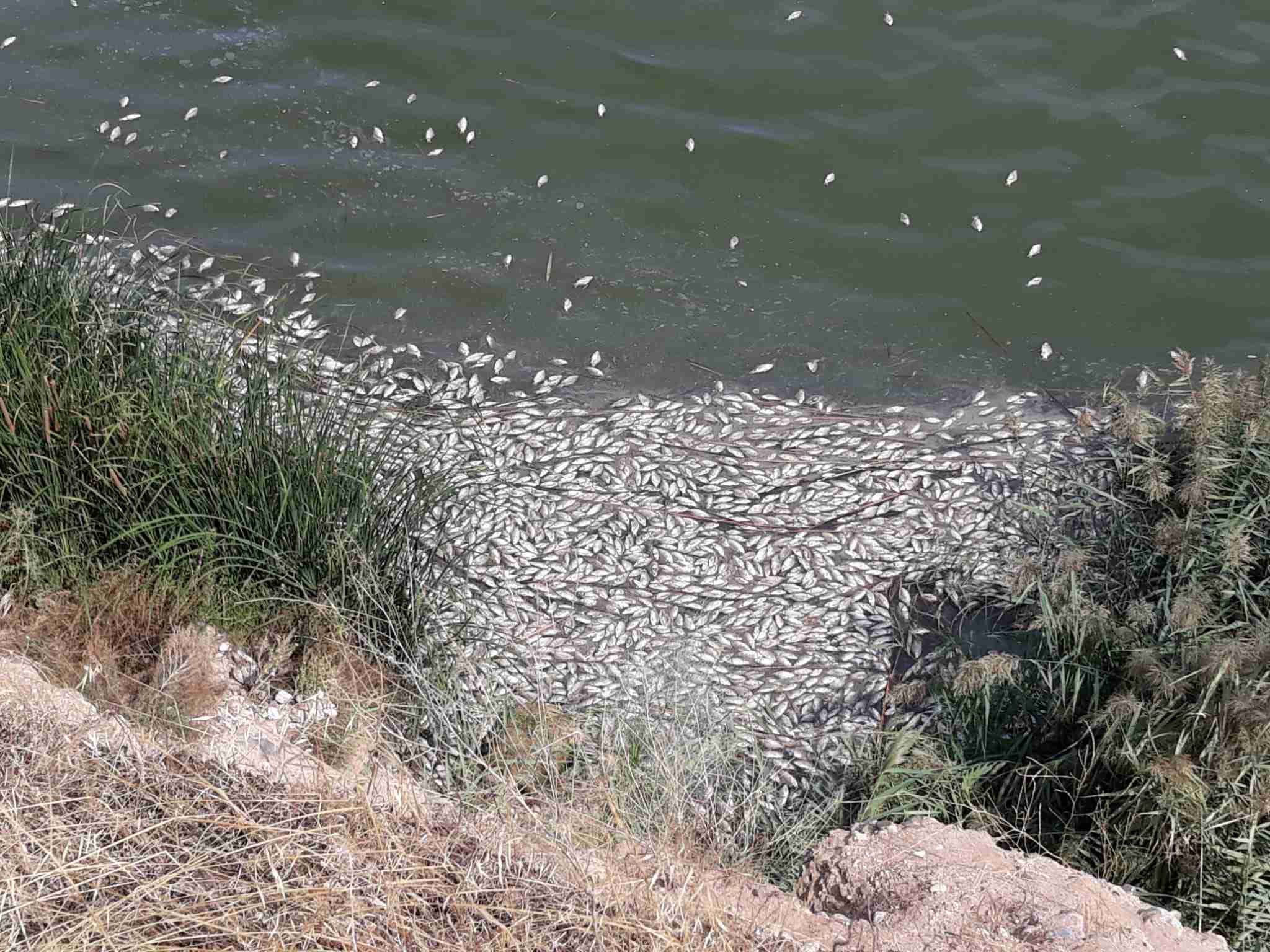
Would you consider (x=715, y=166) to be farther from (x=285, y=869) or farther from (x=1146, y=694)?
(x=285, y=869)

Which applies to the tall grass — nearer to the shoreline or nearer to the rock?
the shoreline

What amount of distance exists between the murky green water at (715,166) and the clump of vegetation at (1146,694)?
1585 mm

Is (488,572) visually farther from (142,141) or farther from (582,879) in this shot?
(142,141)

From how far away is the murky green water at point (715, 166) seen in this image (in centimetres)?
729

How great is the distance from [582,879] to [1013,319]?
4935mm

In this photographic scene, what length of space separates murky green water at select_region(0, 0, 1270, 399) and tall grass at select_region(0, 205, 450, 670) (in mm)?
2139

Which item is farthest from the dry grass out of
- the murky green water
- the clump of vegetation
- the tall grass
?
the murky green water

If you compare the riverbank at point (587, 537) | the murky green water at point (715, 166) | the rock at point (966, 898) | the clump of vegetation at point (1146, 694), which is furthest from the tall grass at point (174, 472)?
the clump of vegetation at point (1146, 694)

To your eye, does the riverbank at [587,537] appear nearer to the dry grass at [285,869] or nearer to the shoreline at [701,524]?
the shoreline at [701,524]

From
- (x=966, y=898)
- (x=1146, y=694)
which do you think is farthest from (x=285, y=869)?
(x=1146, y=694)

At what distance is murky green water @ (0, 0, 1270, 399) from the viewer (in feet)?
23.9

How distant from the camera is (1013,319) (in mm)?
7281

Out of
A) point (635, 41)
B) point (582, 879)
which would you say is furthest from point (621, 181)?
point (582, 879)

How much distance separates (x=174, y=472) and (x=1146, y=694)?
3731 millimetres
